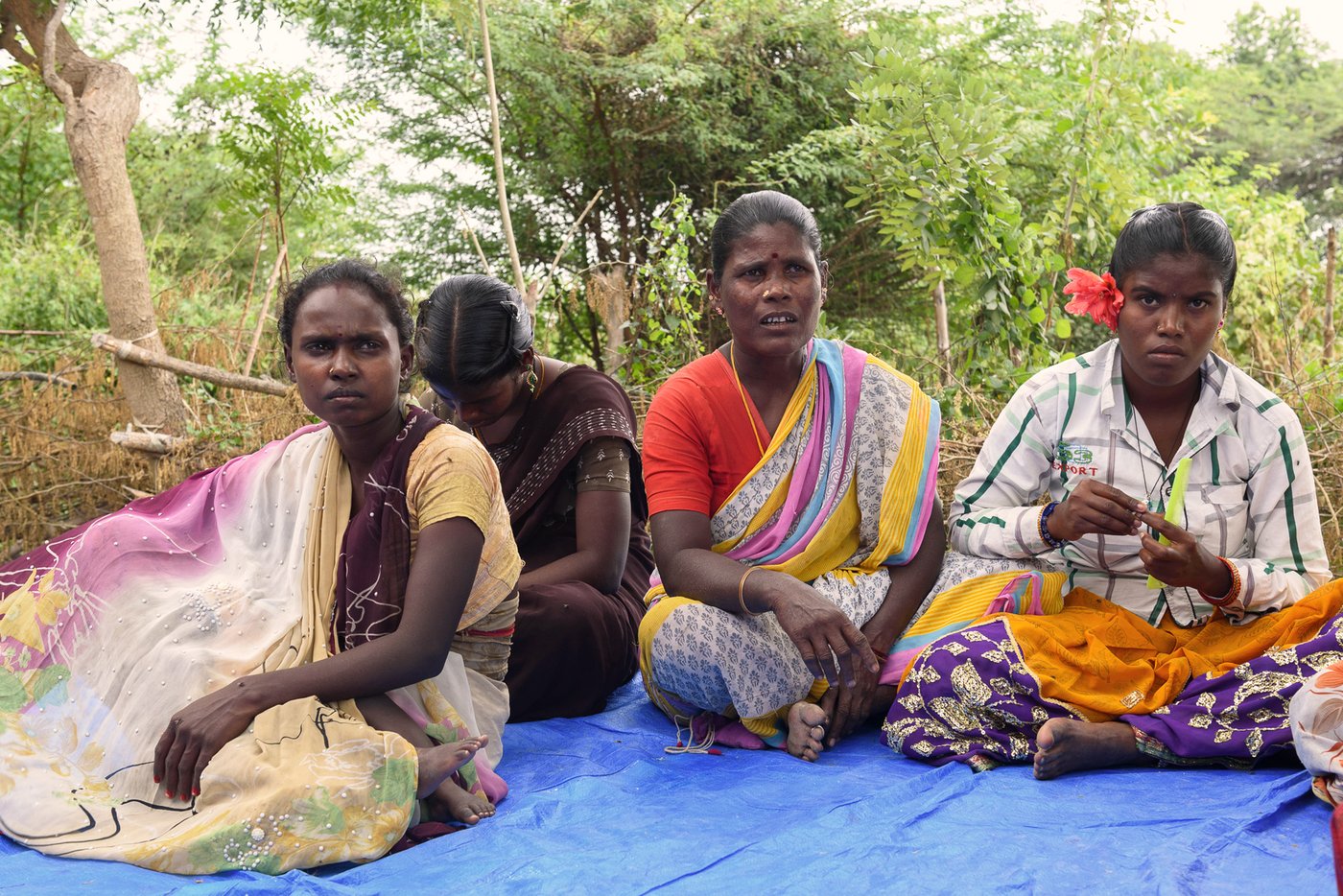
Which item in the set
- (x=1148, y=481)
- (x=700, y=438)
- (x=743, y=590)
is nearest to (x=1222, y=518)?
(x=1148, y=481)

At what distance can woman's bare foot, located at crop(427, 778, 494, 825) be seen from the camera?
102 inches

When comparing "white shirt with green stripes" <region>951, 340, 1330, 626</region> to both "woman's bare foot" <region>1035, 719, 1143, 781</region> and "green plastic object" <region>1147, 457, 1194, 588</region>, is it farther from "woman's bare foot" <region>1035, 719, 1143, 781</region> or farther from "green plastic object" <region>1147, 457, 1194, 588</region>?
"woman's bare foot" <region>1035, 719, 1143, 781</region>

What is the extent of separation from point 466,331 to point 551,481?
0.53 m

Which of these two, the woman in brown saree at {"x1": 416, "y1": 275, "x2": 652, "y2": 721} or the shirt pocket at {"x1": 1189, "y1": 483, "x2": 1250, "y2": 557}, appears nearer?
the shirt pocket at {"x1": 1189, "y1": 483, "x2": 1250, "y2": 557}

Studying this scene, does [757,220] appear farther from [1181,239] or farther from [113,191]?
[113,191]

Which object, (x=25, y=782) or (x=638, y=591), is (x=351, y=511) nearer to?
(x=25, y=782)

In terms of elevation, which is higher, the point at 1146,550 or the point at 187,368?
the point at 187,368

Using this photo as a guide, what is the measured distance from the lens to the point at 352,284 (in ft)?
9.11

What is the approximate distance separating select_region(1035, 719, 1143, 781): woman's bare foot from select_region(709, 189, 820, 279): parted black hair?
1.35 metres

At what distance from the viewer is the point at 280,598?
111 inches

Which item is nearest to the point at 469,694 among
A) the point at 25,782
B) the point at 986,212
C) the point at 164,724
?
the point at 164,724

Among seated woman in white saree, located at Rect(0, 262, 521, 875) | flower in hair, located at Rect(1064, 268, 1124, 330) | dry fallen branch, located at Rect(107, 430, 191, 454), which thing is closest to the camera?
seated woman in white saree, located at Rect(0, 262, 521, 875)

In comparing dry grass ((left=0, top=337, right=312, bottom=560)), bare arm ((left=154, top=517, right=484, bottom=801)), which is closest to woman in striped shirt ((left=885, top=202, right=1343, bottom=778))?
bare arm ((left=154, top=517, right=484, bottom=801))

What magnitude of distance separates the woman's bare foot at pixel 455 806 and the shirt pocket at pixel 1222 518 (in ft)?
6.13
